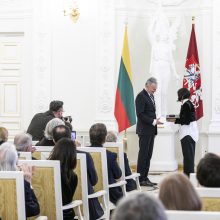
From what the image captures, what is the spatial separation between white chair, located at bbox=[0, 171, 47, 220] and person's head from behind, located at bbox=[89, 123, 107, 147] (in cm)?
203

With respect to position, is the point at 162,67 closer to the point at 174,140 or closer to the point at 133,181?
the point at 174,140

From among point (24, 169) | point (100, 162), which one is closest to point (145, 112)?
point (100, 162)

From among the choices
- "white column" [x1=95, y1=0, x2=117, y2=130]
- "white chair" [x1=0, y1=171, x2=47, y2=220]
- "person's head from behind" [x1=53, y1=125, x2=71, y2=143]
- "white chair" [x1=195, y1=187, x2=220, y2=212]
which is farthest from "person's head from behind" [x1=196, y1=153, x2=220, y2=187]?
"white column" [x1=95, y1=0, x2=117, y2=130]

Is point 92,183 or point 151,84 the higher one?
point 151,84

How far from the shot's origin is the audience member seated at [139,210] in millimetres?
1475

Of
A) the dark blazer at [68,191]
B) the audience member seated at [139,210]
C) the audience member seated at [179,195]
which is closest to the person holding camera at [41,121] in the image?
the dark blazer at [68,191]

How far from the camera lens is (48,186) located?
3711 mm

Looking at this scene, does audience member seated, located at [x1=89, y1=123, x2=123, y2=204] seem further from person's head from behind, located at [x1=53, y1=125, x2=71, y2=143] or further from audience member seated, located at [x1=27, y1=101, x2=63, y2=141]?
audience member seated, located at [x1=27, y1=101, x2=63, y2=141]

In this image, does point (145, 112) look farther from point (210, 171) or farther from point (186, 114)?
point (210, 171)

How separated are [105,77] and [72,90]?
2.15ft

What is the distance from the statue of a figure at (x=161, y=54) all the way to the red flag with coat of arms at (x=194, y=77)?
23 cm

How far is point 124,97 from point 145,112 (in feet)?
5.41

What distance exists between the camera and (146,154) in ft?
24.3

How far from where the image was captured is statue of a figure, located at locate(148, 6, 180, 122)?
888cm
